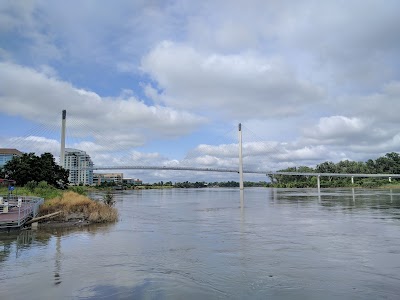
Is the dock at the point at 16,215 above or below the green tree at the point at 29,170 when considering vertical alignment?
below

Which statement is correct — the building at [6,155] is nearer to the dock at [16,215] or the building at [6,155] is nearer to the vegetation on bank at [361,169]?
the dock at [16,215]

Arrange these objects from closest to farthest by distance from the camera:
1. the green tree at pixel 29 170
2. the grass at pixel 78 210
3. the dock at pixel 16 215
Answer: the dock at pixel 16 215
the grass at pixel 78 210
the green tree at pixel 29 170

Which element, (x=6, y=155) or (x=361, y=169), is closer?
(x=6, y=155)

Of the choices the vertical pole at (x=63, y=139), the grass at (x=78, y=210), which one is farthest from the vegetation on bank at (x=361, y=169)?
the grass at (x=78, y=210)

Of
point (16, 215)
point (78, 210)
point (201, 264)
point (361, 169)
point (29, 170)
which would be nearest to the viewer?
point (201, 264)

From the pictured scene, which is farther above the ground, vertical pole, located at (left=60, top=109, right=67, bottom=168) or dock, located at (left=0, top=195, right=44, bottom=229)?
vertical pole, located at (left=60, top=109, right=67, bottom=168)

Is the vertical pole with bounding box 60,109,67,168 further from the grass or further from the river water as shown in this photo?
the river water

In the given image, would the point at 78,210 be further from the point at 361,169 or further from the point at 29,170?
the point at 361,169

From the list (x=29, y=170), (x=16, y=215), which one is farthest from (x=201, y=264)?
(x=29, y=170)

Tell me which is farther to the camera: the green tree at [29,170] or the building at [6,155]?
the building at [6,155]

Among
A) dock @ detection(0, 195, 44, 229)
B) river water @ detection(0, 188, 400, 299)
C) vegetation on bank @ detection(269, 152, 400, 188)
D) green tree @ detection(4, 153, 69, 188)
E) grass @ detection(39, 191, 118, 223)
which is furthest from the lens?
vegetation on bank @ detection(269, 152, 400, 188)

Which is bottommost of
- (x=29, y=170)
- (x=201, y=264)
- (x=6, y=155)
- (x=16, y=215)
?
(x=201, y=264)

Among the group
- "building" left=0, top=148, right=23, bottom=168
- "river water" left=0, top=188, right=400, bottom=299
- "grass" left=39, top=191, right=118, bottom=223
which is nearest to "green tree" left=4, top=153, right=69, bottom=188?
"grass" left=39, top=191, right=118, bottom=223

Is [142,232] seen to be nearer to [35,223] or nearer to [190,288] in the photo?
[35,223]
